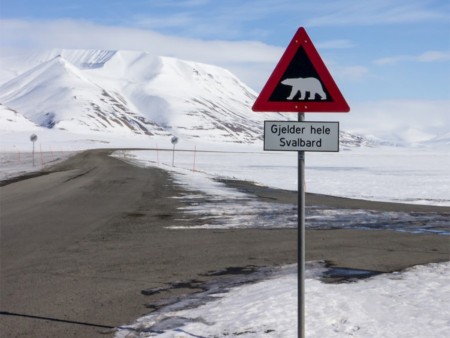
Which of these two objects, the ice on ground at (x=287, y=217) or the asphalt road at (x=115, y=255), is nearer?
the asphalt road at (x=115, y=255)

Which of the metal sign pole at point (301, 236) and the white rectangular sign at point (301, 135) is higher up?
the white rectangular sign at point (301, 135)

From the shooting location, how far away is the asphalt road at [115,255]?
666cm

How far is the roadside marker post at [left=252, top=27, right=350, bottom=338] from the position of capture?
16.3 feet

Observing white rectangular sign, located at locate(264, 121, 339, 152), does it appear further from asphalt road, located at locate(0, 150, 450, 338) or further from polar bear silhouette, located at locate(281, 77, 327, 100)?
asphalt road, located at locate(0, 150, 450, 338)

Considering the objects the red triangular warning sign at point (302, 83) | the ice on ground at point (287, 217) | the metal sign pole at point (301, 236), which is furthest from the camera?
the ice on ground at point (287, 217)

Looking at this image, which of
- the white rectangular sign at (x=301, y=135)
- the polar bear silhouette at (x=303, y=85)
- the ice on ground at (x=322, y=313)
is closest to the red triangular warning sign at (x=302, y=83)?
the polar bear silhouette at (x=303, y=85)

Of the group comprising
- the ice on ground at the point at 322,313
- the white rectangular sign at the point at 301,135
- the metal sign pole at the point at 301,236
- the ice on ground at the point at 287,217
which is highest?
the white rectangular sign at the point at 301,135

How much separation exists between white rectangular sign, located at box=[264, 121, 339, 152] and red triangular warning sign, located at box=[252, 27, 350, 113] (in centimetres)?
17

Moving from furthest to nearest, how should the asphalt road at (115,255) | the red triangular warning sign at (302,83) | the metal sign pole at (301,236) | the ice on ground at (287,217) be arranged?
the ice on ground at (287,217), the asphalt road at (115,255), the red triangular warning sign at (302,83), the metal sign pole at (301,236)

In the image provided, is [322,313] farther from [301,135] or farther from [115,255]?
[115,255]

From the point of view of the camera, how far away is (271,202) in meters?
18.8

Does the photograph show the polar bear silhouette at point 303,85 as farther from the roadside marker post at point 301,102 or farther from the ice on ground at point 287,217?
the ice on ground at point 287,217

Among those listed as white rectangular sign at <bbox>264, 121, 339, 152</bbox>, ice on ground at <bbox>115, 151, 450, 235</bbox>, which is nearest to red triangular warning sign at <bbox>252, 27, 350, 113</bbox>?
white rectangular sign at <bbox>264, 121, 339, 152</bbox>

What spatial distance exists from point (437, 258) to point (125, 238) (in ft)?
18.5
